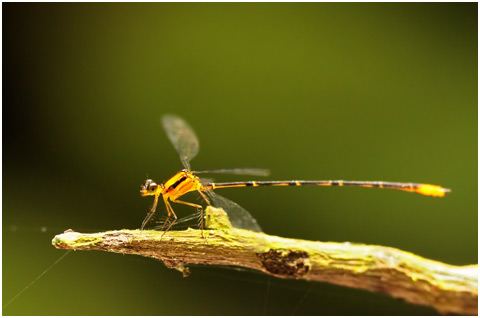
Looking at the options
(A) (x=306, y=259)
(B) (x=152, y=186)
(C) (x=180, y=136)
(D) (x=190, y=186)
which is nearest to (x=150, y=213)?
(B) (x=152, y=186)

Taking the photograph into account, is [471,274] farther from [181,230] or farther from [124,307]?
[124,307]

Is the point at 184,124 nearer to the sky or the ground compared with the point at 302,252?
nearer to the sky

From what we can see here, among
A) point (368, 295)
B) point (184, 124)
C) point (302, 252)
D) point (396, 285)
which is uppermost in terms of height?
point (184, 124)

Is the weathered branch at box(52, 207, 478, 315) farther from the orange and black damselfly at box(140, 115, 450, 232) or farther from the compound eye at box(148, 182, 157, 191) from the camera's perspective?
the compound eye at box(148, 182, 157, 191)

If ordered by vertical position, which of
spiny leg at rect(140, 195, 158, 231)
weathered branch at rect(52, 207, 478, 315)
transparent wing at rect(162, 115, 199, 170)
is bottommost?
weathered branch at rect(52, 207, 478, 315)

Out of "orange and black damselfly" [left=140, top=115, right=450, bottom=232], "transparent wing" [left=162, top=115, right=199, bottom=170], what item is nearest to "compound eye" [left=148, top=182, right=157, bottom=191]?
"orange and black damselfly" [left=140, top=115, right=450, bottom=232]

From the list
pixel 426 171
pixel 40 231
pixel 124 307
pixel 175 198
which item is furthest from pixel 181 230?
pixel 426 171
